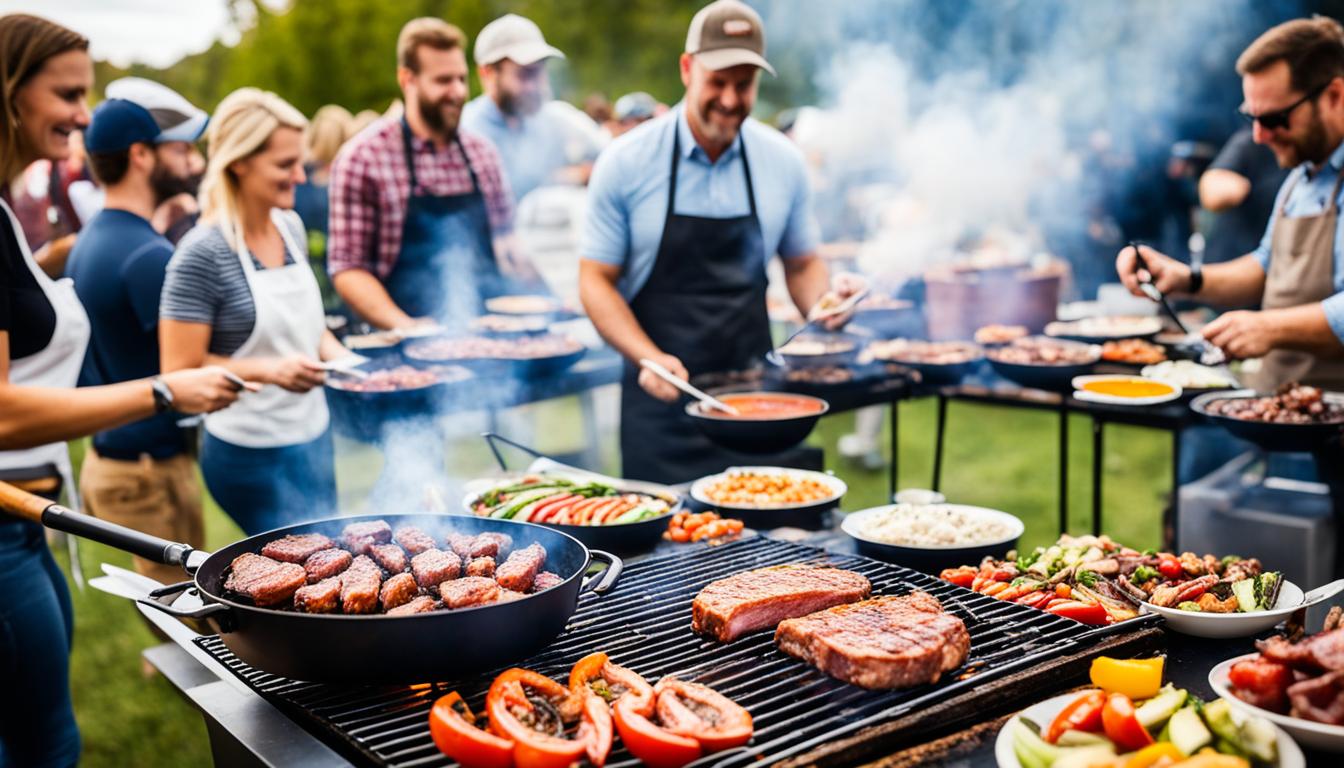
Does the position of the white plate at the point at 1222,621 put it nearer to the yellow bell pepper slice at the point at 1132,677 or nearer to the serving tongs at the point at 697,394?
the yellow bell pepper slice at the point at 1132,677

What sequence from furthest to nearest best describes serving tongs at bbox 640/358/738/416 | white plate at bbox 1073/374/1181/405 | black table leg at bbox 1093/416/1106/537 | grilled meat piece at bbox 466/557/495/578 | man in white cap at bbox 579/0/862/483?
man in white cap at bbox 579/0/862/483 → black table leg at bbox 1093/416/1106/537 → white plate at bbox 1073/374/1181/405 → serving tongs at bbox 640/358/738/416 → grilled meat piece at bbox 466/557/495/578

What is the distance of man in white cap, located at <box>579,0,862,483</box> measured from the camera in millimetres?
5105

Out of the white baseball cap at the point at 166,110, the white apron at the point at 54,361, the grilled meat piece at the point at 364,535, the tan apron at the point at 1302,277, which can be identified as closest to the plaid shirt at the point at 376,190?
the white baseball cap at the point at 166,110

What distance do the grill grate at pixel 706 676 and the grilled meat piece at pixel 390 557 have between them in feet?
0.96

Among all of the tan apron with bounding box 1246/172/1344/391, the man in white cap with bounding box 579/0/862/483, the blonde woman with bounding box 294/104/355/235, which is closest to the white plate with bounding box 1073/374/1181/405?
the tan apron with bounding box 1246/172/1344/391

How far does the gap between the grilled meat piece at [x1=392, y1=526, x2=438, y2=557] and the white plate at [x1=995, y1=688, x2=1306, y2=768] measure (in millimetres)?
1398

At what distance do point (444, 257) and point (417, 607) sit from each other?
4.77 m

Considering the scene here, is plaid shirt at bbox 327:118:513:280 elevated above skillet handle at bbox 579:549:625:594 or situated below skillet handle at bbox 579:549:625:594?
above

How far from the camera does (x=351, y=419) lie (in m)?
4.89

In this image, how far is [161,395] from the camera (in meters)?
3.48

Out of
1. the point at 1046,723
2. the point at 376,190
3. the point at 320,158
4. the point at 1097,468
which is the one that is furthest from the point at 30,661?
the point at 320,158

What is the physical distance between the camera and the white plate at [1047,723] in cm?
174

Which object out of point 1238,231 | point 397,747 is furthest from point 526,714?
point 1238,231

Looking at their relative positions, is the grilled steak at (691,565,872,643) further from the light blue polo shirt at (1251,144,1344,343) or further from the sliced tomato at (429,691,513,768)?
the light blue polo shirt at (1251,144,1344,343)
